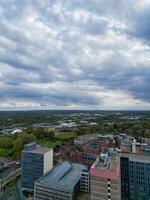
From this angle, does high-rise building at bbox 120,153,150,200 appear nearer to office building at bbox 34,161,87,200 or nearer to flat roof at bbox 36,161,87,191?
office building at bbox 34,161,87,200

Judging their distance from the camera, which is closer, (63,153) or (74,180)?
(74,180)

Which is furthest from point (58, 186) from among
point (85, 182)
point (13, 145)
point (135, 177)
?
point (13, 145)

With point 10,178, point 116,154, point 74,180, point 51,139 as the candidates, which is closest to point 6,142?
point 51,139

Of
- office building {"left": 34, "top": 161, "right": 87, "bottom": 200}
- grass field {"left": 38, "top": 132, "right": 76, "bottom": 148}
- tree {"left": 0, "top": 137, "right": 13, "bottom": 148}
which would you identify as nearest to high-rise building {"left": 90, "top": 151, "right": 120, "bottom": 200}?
office building {"left": 34, "top": 161, "right": 87, "bottom": 200}

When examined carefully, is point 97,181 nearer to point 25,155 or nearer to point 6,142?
point 25,155

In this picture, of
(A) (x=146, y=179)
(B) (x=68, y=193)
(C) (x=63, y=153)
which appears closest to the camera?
(A) (x=146, y=179)

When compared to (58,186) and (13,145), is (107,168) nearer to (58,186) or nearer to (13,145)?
(58,186)

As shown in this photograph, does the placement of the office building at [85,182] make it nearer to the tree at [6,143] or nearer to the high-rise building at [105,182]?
the high-rise building at [105,182]

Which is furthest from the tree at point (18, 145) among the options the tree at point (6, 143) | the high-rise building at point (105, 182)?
the high-rise building at point (105, 182)
